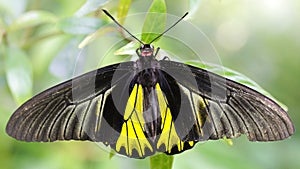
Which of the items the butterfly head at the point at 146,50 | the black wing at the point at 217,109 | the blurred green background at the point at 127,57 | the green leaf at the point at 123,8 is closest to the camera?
the black wing at the point at 217,109

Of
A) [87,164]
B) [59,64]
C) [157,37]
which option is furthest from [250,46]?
[157,37]

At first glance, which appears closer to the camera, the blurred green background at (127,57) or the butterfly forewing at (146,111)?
the butterfly forewing at (146,111)

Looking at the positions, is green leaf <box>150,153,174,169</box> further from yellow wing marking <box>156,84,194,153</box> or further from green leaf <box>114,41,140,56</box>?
green leaf <box>114,41,140,56</box>

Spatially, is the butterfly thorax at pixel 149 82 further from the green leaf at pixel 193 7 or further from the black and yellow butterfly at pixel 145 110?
the green leaf at pixel 193 7

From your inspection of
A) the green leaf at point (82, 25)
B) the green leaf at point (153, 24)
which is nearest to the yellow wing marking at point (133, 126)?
the green leaf at point (153, 24)

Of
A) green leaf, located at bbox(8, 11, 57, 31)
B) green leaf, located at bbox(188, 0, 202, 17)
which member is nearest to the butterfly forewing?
green leaf, located at bbox(188, 0, 202, 17)

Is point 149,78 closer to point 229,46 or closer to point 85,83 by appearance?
point 85,83

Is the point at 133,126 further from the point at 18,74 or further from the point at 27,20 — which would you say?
the point at 27,20
